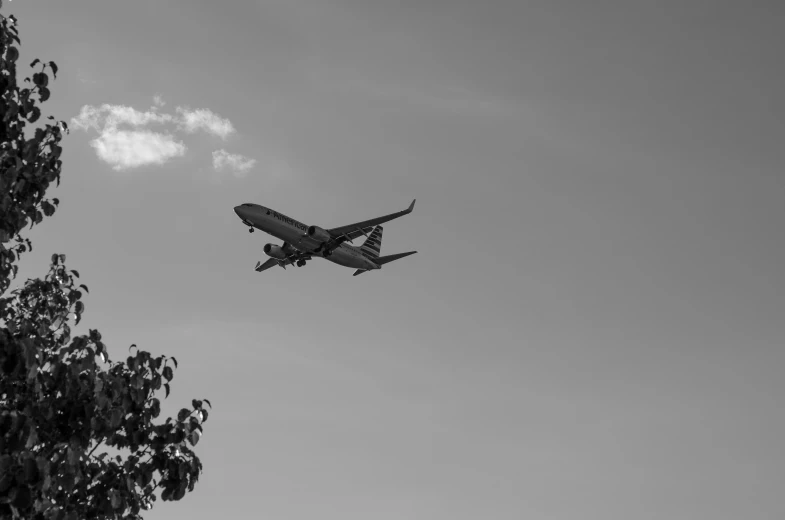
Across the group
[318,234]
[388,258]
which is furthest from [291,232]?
[388,258]

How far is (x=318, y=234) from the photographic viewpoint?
69.1 m

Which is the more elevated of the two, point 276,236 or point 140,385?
point 276,236

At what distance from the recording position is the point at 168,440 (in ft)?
36.0

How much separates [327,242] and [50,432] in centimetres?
5958

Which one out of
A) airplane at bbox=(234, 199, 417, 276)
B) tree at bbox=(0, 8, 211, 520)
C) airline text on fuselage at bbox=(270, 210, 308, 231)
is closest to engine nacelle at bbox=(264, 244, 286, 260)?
airplane at bbox=(234, 199, 417, 276)

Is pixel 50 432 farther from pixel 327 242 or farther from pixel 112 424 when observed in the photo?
pixel 327 242

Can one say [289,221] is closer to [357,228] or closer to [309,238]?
[309,238]

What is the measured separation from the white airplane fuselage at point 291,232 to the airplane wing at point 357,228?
1.59 meters

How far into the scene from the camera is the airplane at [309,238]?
215 ft

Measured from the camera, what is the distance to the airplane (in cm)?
6544

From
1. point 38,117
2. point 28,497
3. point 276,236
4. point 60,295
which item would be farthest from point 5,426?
→ point 276,236

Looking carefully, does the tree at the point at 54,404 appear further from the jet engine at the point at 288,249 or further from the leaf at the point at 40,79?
the jet engine at the point at 288,249

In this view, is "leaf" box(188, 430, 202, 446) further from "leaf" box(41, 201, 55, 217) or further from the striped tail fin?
the striped tail fin

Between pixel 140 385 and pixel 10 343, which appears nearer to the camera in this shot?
pixel 10 343
